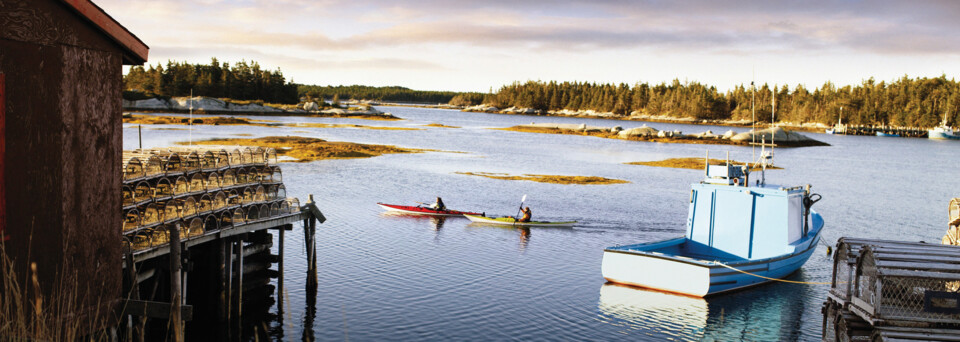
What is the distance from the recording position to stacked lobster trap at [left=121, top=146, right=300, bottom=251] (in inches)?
712

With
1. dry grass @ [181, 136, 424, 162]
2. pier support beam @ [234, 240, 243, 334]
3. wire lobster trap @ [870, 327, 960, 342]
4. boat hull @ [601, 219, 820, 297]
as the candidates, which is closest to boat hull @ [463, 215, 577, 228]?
boat hull @ [601, 219, 820, 297]

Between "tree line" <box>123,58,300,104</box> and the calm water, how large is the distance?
9149 centimetres

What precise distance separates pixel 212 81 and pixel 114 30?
164 meters

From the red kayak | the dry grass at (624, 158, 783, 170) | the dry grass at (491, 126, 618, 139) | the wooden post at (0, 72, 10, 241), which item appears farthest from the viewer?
the dry grass at (491, 126, 618, 139)

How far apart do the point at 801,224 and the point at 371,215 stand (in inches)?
854

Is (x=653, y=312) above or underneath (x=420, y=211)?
underneath

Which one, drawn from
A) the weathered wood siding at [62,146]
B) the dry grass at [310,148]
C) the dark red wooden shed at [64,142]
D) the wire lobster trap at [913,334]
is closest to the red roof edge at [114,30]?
the dark red wooden shed at [64,142]

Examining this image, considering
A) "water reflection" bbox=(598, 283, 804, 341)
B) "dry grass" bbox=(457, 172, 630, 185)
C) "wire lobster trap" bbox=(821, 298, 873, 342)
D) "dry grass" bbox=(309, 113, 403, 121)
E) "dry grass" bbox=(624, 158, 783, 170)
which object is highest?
"dry grass" bbox=(309, 113, 403, 121)

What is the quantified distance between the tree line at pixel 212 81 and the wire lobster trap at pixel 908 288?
161 metres

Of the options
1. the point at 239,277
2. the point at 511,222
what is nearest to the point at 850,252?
the point at 239,277

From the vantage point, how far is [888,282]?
1430cm

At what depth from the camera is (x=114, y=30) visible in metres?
14.1

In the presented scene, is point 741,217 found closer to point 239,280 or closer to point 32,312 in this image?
point 239,280

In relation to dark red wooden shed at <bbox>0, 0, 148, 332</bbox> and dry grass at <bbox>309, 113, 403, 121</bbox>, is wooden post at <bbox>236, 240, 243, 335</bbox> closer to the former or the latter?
dark red wooden shed at <bbox>0, 0, 148, 332</bbox>
